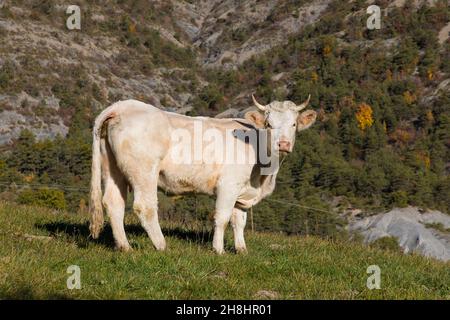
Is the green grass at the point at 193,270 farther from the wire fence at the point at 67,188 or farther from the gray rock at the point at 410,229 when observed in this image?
the wire fence at the point at 67,188

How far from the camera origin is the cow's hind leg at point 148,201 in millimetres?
9656

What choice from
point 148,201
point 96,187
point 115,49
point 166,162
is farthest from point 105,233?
point 115,49

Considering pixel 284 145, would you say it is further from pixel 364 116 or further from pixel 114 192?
pixel 364 116

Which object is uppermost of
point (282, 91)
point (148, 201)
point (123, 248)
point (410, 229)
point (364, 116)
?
point (282, 91)

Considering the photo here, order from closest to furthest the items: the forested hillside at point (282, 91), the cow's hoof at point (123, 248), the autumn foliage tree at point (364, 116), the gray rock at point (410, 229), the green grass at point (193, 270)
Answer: the green grass at point (193, 270), the cow's hoof at point (123, 248), the gray rock at point (410, 229), the forested hillside at point (282, 91), the autumn foliage tree at point (364, 116)

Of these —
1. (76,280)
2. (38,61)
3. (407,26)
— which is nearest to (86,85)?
(38,61)

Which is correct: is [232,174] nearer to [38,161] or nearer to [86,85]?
[38,161]

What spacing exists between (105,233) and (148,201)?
221 cm

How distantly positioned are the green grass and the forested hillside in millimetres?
39354

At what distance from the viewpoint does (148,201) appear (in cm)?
970

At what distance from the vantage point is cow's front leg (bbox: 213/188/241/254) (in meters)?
10.1

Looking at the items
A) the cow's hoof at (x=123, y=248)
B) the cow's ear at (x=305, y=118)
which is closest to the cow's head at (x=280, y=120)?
the cow's ear at (x=305, y=118)

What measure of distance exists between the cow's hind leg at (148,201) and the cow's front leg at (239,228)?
4.99ft

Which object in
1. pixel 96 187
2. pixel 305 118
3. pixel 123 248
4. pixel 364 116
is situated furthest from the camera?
pixel 364 116
